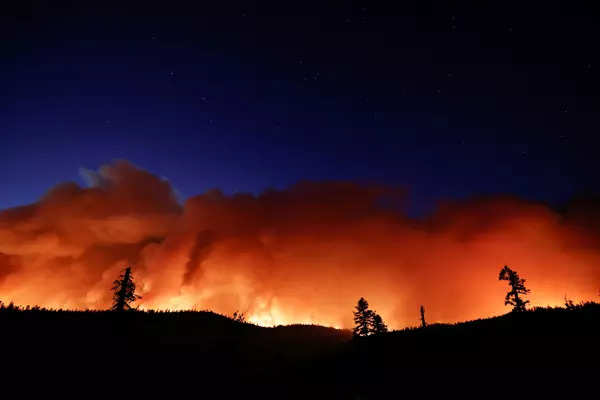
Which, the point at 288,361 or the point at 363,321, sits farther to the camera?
the point at 363,321

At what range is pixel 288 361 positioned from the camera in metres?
21.3

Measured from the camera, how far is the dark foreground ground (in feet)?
40.5

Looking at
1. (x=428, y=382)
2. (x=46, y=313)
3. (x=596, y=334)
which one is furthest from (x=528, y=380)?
(x=46, y=313)

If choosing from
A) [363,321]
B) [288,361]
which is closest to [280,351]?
[288,361]

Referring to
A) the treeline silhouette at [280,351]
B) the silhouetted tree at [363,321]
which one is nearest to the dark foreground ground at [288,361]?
the treeline silhouette at [280,351]

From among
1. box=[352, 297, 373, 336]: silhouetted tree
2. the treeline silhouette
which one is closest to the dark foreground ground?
the treeline silhouette

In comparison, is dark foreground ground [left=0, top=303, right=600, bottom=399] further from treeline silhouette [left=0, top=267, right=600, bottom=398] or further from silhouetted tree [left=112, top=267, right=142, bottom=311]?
silhouetted tree [left=112, top=267, right=142, bottom=311]

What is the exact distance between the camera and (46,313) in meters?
19.3

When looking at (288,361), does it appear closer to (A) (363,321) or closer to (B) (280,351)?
(B) (280,351)

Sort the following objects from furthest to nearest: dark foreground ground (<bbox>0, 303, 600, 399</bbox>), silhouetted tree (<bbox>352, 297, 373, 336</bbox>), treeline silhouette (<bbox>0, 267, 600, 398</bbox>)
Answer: silhouetted tree (<bbox>352, 297, 373, 336</bbox>) < treeline silhouette (<bbox>0, 267, 600, 398</bbox>) < dark foreground ground (<bbox>0, 303, 600, 399</bbox>)

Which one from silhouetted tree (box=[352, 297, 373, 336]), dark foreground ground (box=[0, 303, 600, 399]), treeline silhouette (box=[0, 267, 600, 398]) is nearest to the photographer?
dark foreground ground (box=[0, 303, 600, 399])

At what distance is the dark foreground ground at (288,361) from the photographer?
12352mm

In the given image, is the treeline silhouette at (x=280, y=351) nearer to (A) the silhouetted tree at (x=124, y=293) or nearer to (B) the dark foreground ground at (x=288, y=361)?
(B) the dark foreground ground at (x=288, y=361)

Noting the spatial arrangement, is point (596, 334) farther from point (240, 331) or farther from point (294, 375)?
point (240, 331)
